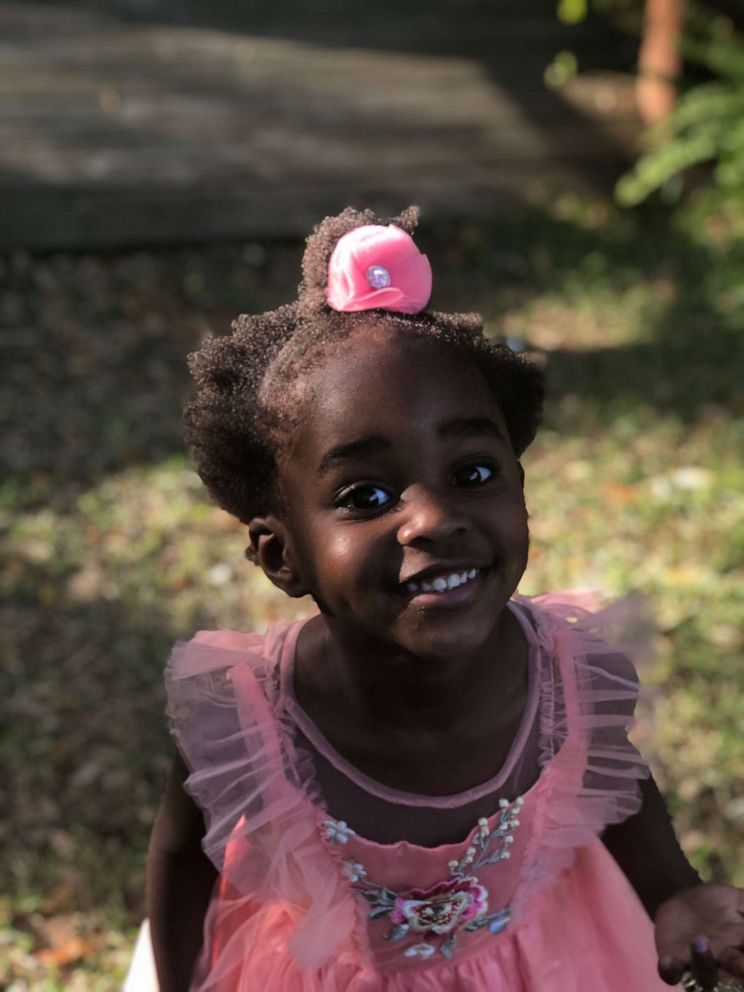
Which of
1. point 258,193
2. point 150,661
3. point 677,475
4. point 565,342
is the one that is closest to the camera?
point 150,661

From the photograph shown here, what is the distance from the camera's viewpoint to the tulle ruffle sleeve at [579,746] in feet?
6.34

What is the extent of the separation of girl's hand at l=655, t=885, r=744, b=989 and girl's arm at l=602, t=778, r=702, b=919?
0.15 m

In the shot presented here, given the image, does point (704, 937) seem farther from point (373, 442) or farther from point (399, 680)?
point (373, 442)

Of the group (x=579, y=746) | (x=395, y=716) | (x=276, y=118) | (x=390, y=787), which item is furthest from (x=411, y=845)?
(x=276, y=118)

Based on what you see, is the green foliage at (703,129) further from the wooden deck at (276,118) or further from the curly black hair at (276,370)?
the curly black hair at (276,370)

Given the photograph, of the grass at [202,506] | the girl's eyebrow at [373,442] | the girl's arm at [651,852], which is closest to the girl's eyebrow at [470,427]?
→ the girl's eyebrow at [373,442]

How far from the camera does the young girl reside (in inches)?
62.7

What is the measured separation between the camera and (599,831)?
1.95 m

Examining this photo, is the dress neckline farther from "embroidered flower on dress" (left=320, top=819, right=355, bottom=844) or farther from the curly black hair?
the curly black hair

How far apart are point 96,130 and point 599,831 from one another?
5103 mm

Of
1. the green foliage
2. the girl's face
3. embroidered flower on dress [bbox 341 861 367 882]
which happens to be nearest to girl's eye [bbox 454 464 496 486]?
the girl's face

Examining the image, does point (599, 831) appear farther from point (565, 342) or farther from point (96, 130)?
point (96, 130)

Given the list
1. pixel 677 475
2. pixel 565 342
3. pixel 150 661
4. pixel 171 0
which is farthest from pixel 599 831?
pixel 171 0

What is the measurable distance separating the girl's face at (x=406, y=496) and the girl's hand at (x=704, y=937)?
497 mm
